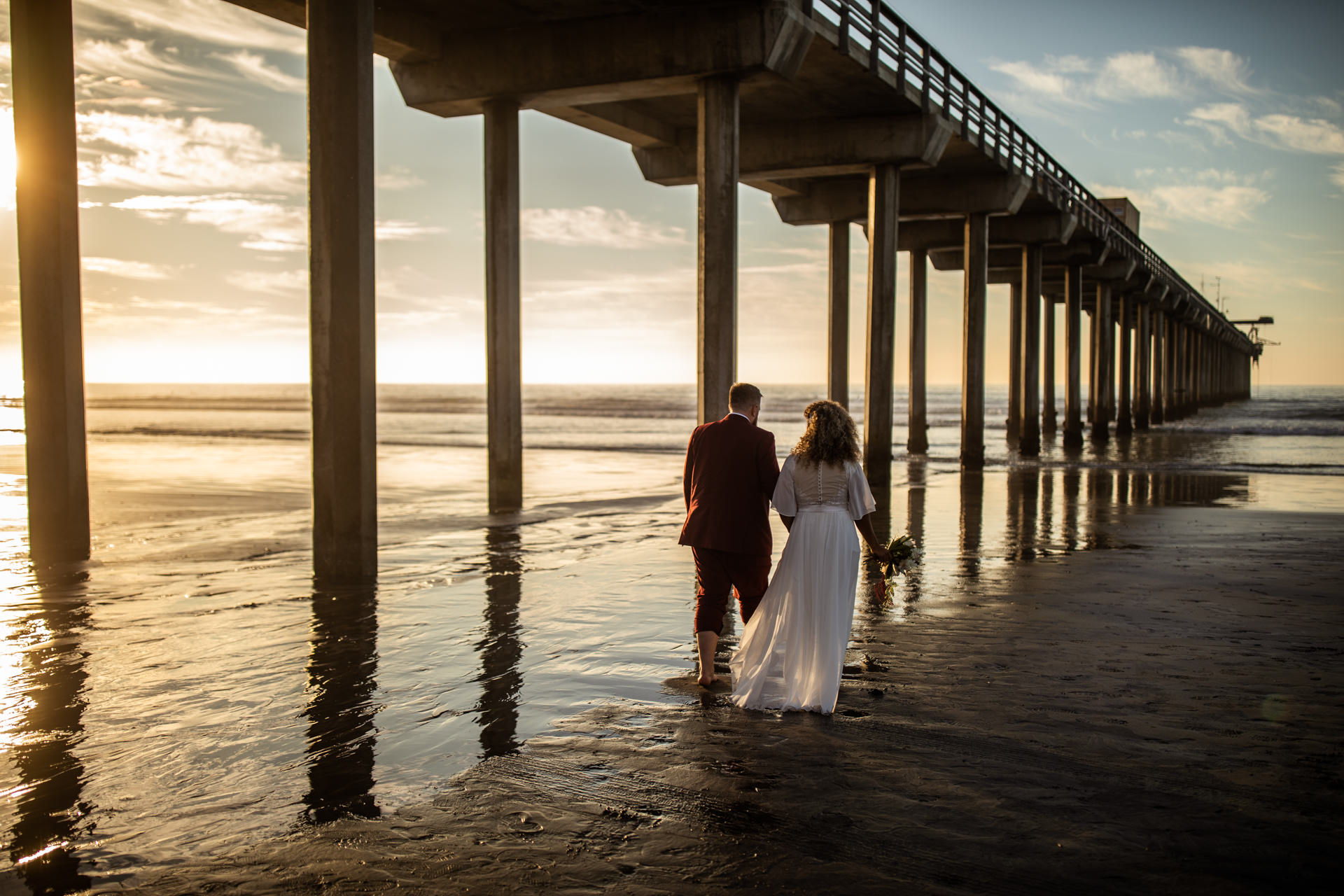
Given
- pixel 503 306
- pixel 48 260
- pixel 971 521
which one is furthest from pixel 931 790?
pixel 503 306

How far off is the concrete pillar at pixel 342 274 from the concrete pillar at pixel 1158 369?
179 ft

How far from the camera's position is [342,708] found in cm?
523

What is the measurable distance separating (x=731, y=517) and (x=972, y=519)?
30.0 feet

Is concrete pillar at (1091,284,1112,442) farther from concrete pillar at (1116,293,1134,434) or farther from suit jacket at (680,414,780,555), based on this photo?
suit jacket at (680,414,780,555)

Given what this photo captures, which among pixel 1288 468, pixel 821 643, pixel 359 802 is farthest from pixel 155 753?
pixel 1288 468

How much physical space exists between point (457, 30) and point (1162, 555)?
1199 centimetres

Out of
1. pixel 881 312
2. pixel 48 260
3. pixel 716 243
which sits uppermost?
pixel 716 243

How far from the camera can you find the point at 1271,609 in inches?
305

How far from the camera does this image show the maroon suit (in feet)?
18.6

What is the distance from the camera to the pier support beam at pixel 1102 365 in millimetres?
40750

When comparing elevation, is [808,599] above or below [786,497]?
below

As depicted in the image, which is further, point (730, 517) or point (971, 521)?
point (971, 521)

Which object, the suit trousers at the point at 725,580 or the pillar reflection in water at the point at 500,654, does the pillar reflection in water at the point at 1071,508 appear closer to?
the pillar reflection in water at the point at 500,654

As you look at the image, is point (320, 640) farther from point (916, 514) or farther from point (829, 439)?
point (916, 514)
